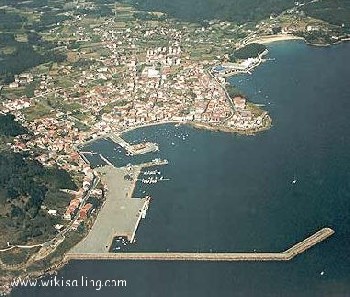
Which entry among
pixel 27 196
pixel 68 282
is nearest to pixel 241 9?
pixel 27 196

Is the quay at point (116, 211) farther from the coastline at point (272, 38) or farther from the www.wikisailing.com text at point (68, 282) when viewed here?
the coastline at point (272, 38)

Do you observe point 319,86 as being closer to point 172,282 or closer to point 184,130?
point 184,130

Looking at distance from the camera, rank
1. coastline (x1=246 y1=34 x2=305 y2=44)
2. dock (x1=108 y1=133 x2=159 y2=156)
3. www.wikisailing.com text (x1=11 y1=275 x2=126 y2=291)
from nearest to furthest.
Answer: www.wikisailing.com text (x1=11 y1=275 x2=126 y2=291), dock (x1=108 y1=133 x2=159 y2=156), coastline (x1=246 y1=34 x2=305 y2=44)

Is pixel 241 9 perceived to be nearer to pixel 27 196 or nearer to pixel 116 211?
pixel 116 211

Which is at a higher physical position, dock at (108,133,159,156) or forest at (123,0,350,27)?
dock at (108,133,159,156)

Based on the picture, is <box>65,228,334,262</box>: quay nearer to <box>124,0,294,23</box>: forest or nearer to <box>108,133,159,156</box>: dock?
<box>108,133,159,156</box>: dock

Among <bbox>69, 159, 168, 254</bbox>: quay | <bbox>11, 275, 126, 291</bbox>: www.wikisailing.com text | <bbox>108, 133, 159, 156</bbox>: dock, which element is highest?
<bbox>11, 275, 126, 291</bbox>: www.wikisailing.com text

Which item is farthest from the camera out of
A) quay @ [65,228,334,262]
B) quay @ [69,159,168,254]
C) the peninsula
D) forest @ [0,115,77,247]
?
the peninsula

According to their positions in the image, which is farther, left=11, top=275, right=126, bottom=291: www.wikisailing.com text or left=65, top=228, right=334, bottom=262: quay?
left=65, top=228, right=334, bottom=262: quay

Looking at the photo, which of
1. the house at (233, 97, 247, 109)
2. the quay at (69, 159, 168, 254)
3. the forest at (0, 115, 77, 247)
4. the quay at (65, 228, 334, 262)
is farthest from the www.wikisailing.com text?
the house at (233, 97, 247, 109)
